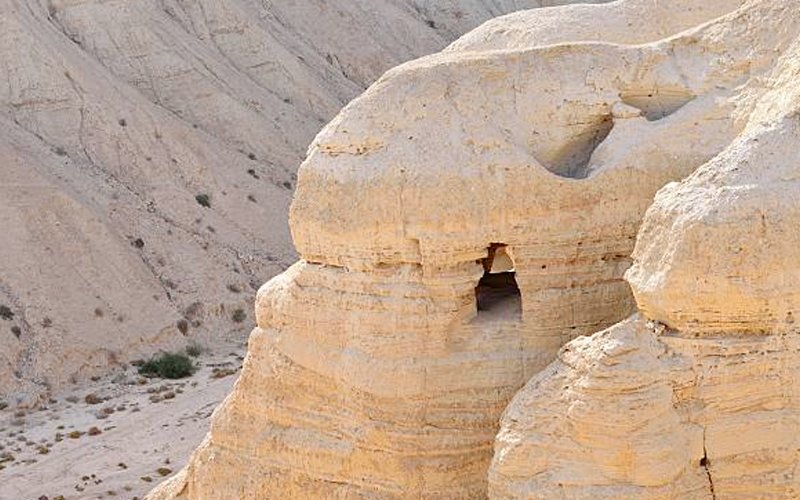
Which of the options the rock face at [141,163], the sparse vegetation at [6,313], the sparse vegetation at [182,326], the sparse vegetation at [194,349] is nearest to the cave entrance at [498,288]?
the rock face at [141,163]

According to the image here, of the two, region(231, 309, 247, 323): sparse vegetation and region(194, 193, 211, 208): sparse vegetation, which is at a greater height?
→ region(194, 193, 211, 208): sparse vegetation

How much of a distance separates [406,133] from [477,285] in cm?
175

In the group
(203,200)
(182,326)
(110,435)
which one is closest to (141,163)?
(203,200)

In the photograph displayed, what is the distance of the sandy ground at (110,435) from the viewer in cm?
2386

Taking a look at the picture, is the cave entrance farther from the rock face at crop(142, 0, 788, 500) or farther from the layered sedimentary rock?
the layered sedimentary rock

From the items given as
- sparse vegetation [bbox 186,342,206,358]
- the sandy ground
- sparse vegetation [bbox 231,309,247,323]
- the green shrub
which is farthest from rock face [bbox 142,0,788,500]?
sparse vegetation [bbox 231,309,247,323]

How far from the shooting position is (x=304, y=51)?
1794 inches

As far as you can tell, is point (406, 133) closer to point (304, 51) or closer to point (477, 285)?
point (477, 285)

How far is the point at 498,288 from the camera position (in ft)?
47.1

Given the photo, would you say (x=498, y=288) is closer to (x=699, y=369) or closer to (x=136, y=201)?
(x=699, y=369)

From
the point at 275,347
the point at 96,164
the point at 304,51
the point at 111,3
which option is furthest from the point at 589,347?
the point at 304,51

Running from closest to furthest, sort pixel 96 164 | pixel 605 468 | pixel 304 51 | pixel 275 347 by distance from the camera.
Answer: pixel 605 468 → pixel 275 347 → pixel 96 164 → pixel 304 51

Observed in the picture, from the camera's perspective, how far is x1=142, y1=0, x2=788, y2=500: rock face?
42.1 feet

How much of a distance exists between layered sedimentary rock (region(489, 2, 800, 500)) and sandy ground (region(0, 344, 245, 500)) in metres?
13.2
